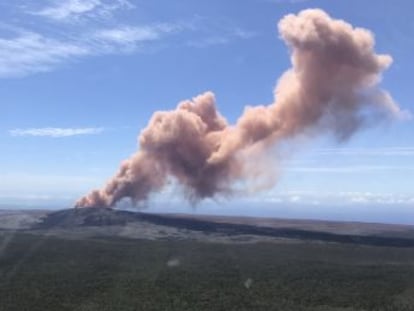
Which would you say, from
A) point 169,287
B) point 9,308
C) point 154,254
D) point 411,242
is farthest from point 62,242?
point 411,242

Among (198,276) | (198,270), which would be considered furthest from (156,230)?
(198,276)

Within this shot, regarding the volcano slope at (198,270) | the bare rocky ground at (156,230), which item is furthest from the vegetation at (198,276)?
the bare rocky ground at (156,230)

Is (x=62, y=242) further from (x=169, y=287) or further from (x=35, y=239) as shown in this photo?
(x=169, y=287)

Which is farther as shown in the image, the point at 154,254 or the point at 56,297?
the point at 154,254

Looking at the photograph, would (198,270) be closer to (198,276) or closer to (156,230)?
(198,276)

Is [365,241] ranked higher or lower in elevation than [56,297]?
higher

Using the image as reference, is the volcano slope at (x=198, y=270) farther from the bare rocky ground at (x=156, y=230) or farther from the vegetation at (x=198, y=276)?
the bare rocky ground at (x=156, y=230)

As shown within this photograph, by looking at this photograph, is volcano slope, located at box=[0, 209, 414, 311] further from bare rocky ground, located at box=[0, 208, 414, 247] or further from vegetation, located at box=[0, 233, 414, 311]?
bare rocky ground, located at box=[0, 208, 414, 247]

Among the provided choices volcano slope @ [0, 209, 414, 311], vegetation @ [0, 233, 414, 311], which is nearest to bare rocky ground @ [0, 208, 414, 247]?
volcano slope @ [0, 209, 414, 311]

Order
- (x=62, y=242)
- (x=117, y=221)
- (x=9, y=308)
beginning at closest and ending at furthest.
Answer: (x=9, y=308) → (x=62, y=242) → (x=117, y=221)
